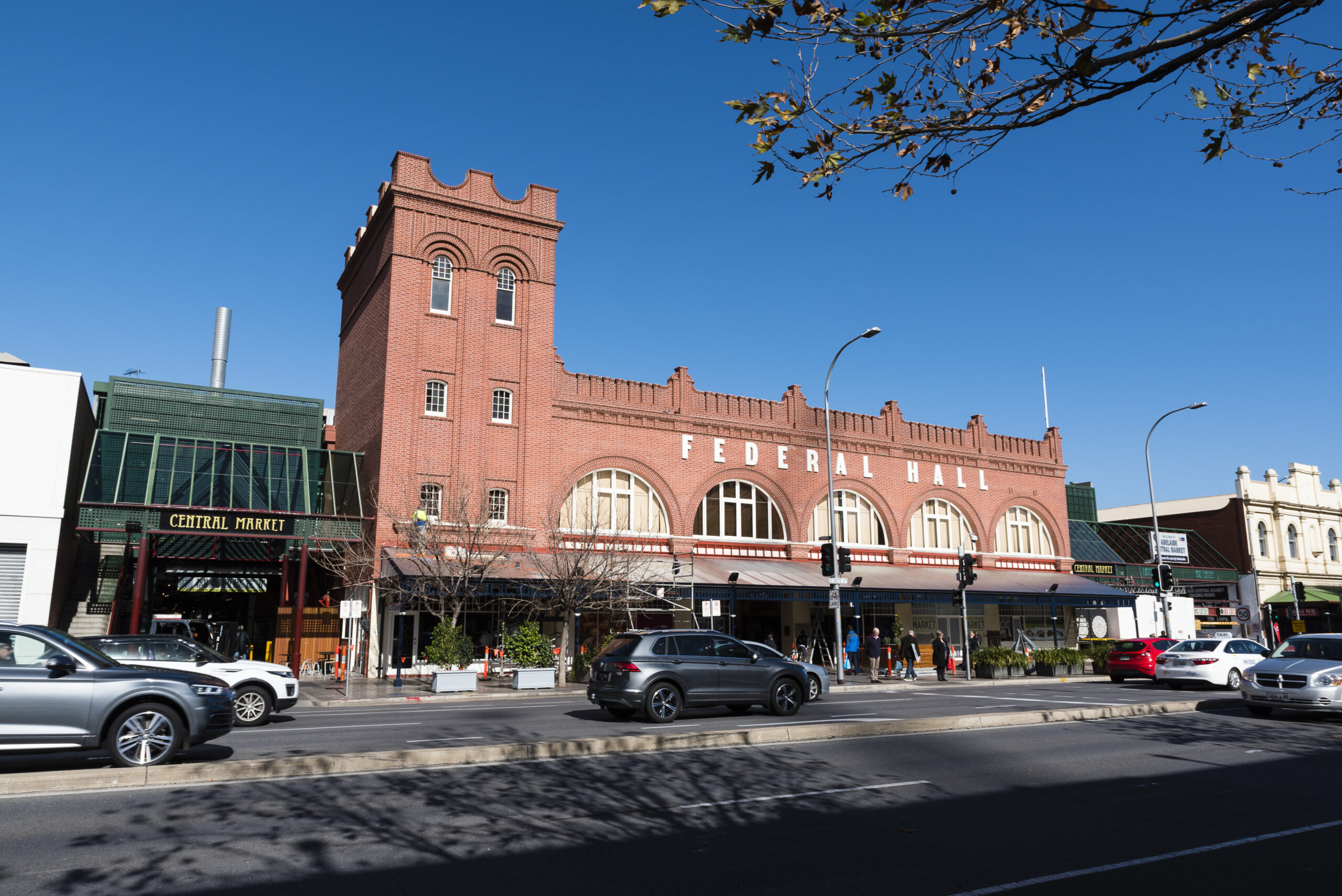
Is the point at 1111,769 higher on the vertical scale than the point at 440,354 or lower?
lower

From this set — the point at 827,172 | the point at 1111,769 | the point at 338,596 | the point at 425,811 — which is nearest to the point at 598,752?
the point at 425,811

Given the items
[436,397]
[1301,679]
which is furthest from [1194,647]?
[436,397]

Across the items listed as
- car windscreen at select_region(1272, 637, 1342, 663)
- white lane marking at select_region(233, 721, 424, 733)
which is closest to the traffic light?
car windscreen at select_region(1272, 637, 1342, 663)

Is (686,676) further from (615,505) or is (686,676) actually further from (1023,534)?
(1023,534)

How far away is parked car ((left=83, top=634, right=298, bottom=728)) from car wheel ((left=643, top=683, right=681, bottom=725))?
646 centimetres

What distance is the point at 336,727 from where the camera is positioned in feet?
52.1

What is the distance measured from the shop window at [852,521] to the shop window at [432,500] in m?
15.0

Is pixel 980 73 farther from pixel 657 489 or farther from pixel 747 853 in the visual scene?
pixel 657 489

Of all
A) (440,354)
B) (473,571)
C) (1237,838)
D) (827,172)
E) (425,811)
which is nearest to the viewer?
(827,172)

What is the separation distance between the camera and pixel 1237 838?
24.3 ft

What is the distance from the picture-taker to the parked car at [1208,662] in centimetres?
2328

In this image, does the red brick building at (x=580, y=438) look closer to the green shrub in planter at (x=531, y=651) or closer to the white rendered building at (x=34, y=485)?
the green shrub in planter at (x=531, y=651)

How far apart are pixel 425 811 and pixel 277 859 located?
1.69 meters

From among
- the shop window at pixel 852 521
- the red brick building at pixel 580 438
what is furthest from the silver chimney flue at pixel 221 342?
the shop window at pixel 852 521
